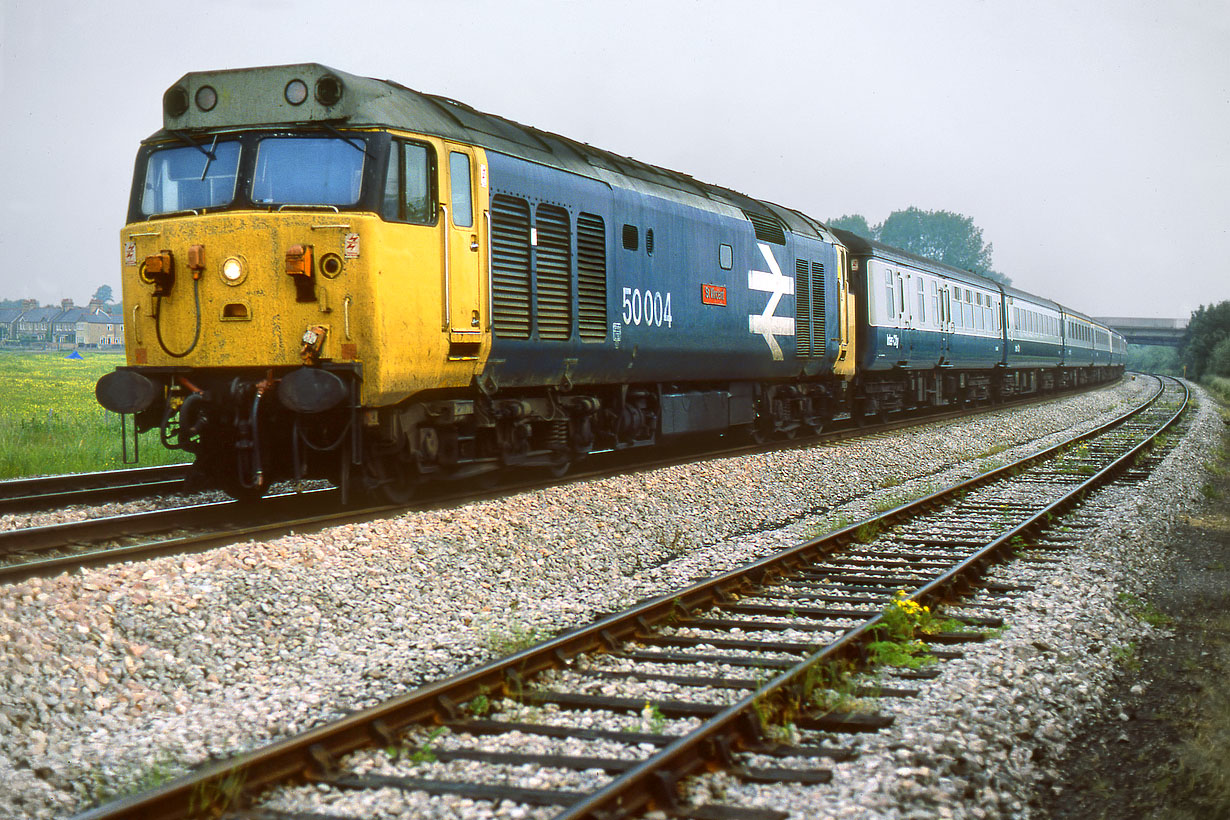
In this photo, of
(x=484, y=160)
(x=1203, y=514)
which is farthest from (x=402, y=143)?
(x=1203, y=514)

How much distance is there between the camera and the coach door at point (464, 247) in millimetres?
8641

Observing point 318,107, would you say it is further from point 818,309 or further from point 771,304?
point 818,309

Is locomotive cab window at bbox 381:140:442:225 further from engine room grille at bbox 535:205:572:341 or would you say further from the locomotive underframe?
engine room grille at bbox 535:205:572:341

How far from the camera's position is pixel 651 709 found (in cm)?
443

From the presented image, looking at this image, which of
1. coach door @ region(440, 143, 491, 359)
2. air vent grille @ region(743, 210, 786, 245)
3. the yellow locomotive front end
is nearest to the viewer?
the yellow locomotive front end

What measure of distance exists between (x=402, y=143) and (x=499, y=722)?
208 inches

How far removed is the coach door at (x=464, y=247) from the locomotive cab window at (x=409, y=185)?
0.16m

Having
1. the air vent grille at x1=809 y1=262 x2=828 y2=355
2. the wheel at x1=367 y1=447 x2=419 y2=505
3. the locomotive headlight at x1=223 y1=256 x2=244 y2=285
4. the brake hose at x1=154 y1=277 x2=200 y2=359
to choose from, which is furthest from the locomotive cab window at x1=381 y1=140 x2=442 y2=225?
the air vent grille at x1=809 y1=262 x2=828 y2=355

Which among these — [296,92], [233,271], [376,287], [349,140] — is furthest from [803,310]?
[233,271]

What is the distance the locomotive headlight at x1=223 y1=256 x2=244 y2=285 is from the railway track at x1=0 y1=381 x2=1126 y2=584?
1.88m

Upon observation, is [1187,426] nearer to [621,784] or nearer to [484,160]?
[484,160]

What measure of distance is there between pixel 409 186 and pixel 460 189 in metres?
0.62

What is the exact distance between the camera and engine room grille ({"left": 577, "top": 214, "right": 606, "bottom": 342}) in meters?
10.6

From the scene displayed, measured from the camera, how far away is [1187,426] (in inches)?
898
